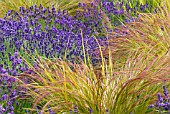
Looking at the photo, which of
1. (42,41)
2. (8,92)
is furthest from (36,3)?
(8,92)

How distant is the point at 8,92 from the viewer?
132 inches

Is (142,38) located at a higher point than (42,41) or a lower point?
lower

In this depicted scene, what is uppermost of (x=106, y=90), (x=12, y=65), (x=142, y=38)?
(x=12, y=65)

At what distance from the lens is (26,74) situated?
3.41 meters

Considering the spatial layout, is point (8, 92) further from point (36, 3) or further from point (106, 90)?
point (36, 3)

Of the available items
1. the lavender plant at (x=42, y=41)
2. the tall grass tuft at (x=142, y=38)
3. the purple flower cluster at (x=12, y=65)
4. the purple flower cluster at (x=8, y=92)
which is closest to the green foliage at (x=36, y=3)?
the lavender plant at (x=42, y=41)

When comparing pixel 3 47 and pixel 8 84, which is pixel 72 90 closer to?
pixel 8 84

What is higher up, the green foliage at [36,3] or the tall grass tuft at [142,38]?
the green foliage at [36,3]

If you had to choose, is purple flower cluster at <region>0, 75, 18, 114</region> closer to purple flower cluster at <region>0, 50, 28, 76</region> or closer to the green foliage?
purple flower cluster at <region>0, 50, 28, 76</region>

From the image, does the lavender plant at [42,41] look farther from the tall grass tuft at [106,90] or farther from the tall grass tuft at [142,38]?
the tall grass tuft at [106,90]

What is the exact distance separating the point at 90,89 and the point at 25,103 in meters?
0.63

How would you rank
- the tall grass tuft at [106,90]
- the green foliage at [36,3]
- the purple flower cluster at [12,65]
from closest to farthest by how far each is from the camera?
the tall grass tuft at [106,90] < the purple flower cluster at [12,65] < the green foliage at [36,3]

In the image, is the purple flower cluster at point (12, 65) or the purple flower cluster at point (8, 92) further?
the purple flower cluster at point (12, 65)

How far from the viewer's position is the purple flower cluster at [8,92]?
317cm
